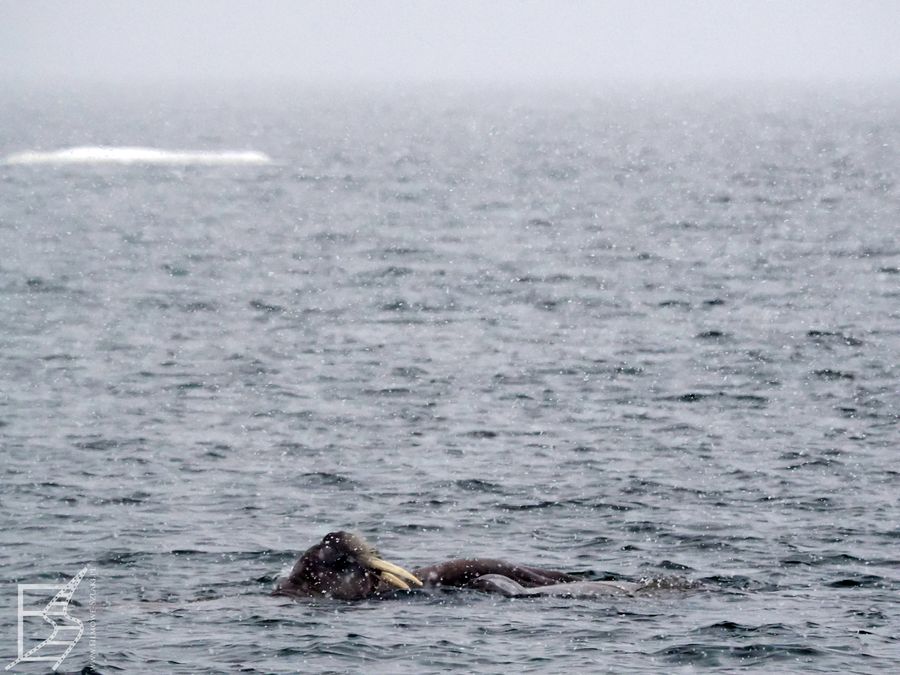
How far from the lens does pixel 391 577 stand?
1952cm

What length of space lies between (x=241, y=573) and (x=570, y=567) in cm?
441

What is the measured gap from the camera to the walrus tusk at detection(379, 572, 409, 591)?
768 inches

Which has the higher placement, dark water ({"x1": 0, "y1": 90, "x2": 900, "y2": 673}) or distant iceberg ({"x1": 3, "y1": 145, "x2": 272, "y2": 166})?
distant iceberg ({"x1": 3, "y1": 145, "x2": 272, "y2": 166})

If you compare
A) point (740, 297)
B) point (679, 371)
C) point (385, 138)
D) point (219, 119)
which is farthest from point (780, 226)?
point (219, 119)

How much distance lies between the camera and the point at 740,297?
46531 mm

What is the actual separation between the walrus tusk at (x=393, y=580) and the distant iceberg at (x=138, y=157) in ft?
277

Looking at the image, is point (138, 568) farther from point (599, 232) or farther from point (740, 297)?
point (599, 232)
